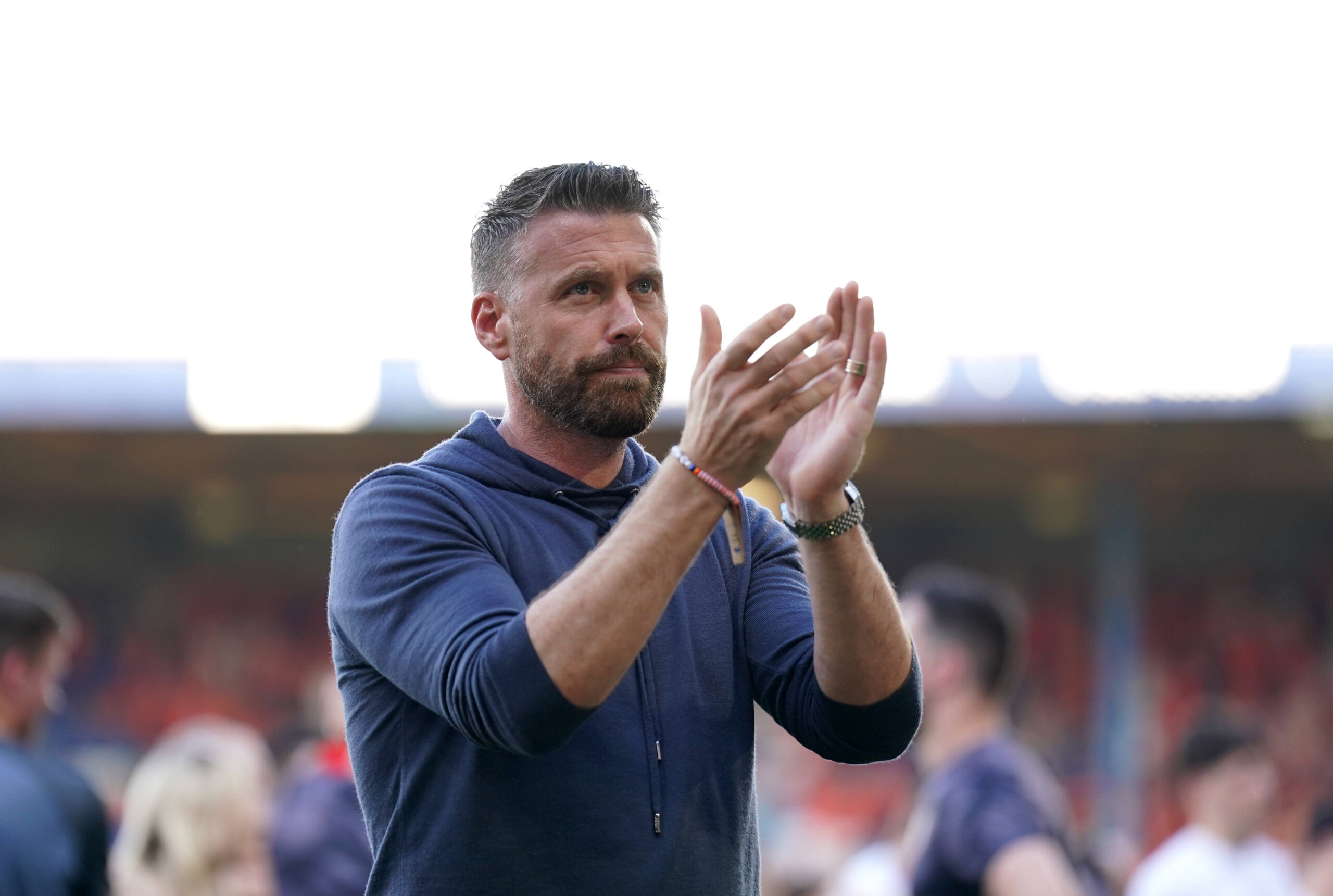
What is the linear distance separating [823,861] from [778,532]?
440cm

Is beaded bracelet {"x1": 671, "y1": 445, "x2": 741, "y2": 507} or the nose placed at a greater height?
the nose

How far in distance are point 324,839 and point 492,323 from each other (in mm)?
3713

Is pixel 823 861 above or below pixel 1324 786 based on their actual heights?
above

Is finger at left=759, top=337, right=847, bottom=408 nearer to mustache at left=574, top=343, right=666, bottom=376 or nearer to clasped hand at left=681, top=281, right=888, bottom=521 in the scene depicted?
clasped hand at left=681, top=281, right=888, bottom=521

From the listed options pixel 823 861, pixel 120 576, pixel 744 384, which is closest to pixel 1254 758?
pixel 823 861

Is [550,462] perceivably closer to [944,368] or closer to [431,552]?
[431,552]

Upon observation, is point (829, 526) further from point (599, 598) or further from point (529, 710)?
point (529, 710)

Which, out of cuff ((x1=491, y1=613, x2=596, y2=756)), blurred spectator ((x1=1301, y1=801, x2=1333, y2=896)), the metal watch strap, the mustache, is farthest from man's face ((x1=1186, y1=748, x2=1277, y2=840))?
cuff ((x1=491, y1=613, x2=596, y2=756))

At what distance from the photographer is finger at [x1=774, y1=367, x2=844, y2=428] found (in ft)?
5.87

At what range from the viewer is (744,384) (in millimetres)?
1782

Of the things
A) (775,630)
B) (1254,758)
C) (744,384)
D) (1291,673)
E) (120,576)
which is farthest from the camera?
(120,576)

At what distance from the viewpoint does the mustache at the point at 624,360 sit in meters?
2.12

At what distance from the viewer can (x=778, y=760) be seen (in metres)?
13.2

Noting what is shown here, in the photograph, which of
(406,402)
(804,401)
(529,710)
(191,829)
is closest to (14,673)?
(191,829)
